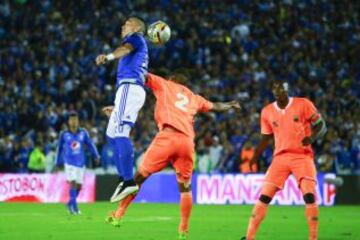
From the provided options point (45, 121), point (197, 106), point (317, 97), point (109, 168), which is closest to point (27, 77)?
point (45, 121)

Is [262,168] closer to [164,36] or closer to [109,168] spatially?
[109,168]

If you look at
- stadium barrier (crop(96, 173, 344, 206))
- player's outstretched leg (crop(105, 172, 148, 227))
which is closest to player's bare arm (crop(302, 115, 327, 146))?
player's outstretched leg (crop(105, 172, 148, 227))

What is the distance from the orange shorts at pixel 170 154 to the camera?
13844mm

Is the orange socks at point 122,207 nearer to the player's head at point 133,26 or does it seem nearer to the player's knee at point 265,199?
the player's knee at point 265,199

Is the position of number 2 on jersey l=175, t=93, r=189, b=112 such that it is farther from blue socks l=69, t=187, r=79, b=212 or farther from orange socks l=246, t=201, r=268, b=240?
blue socks l=69, t=187, r=79, b=212

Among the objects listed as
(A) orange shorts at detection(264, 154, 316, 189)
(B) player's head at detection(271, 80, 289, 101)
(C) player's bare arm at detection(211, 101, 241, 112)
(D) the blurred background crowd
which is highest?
(D) the blurred background crowd

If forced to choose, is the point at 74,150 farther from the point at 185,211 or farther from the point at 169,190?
the point at 185,211

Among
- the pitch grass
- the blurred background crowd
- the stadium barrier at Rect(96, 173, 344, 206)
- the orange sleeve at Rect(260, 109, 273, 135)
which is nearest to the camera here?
the orange sleeve at Rect(260, 109, 273, 135)

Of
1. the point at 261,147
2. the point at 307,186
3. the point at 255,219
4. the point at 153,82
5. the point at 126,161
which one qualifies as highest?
the point at 153,82

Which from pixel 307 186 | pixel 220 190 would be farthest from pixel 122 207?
pixel 220 190

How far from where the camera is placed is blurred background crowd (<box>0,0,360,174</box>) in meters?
30.0

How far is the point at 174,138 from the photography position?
13.9 m

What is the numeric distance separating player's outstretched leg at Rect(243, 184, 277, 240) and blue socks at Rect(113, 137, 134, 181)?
1.84 metres

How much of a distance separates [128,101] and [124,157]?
0.78 m
